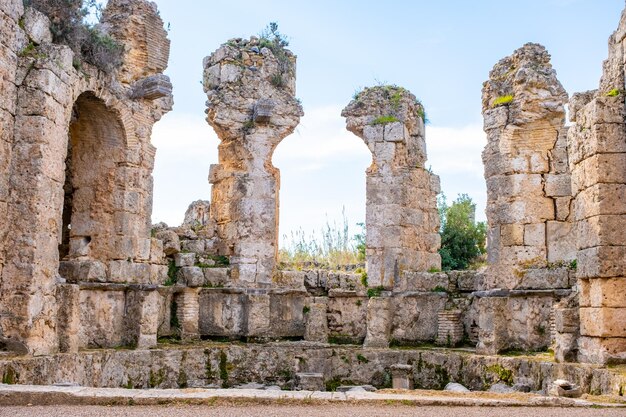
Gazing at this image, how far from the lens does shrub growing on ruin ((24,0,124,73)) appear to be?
11.9m

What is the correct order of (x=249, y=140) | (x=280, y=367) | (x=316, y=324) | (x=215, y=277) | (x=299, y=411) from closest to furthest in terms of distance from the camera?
(x=299, y=411) < (x=280, y=367) < (x=316, y=324) < (x=215, y=277) < (x=249, y=140)

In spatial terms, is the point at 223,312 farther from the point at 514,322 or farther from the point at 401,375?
the point at 514,322

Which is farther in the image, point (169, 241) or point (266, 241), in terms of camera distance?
point (266, 241)

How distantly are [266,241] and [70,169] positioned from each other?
12.7 feet

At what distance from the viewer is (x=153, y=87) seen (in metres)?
13.7

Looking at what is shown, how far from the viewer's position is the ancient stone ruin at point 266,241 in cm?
1041

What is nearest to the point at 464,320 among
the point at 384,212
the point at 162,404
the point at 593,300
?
the point at 384,212

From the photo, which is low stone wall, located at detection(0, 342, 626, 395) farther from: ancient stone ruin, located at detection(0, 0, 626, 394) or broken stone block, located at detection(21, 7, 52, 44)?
broken stone block, located at detection(21, 7, 52, 44)

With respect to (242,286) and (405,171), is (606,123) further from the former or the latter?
(242,286)

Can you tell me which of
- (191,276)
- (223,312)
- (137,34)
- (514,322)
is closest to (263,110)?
(137,34)

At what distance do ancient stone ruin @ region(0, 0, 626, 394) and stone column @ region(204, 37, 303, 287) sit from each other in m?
0.04

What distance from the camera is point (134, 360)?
12.4 meters

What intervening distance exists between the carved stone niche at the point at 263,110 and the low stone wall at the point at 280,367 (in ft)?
14.5

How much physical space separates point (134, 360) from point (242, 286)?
321 cm
